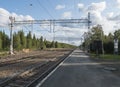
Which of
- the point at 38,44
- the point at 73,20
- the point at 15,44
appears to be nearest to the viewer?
the point at 73,20

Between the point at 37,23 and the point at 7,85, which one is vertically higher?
the point at 37,23

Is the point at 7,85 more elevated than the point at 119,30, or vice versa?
the point at 119,30

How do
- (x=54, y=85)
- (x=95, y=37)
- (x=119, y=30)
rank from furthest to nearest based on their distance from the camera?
(x=119, y=30)
(x=95, y=37)
(x=54, y=85)

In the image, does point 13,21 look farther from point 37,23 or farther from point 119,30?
point 119,30

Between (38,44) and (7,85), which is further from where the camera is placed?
(38,44)

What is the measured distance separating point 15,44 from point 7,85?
396 feet

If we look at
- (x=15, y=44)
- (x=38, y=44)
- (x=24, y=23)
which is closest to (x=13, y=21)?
(x=24, y=23)

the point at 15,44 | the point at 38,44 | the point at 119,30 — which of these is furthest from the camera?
the point at 38,44

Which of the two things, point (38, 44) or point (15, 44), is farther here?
point (38, 44)

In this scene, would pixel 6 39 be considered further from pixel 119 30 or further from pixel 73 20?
pixel 73 20

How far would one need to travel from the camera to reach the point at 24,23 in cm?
7788

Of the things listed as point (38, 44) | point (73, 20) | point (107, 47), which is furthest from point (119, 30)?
point (38, 44)

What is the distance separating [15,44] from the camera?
445 feet

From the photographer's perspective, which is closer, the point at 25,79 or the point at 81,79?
the point at 81,79
